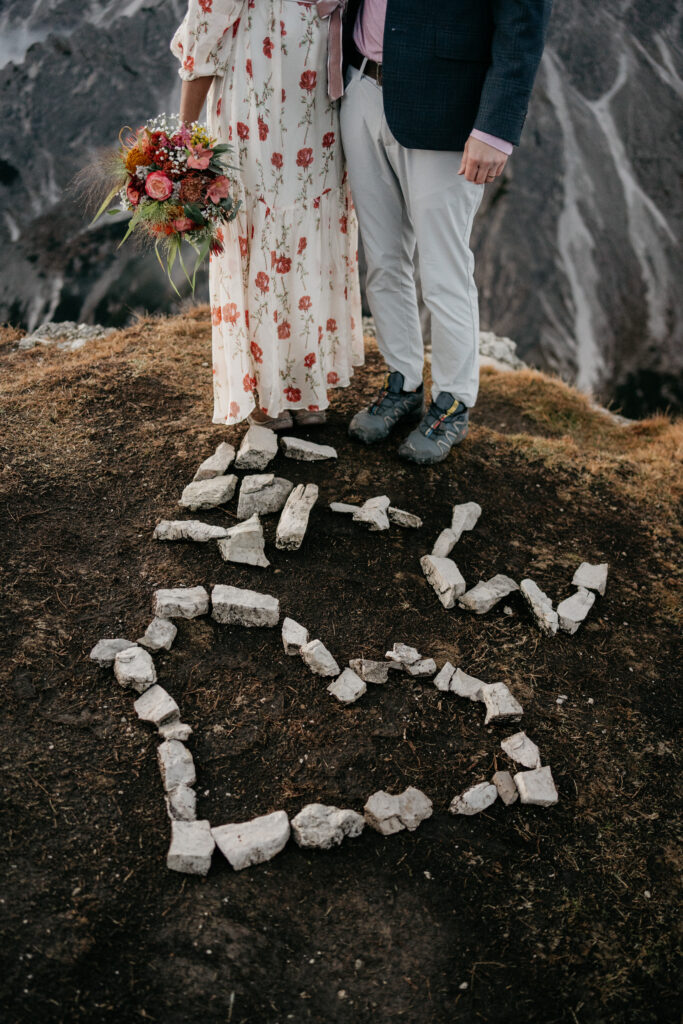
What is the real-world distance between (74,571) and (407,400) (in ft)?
5.77

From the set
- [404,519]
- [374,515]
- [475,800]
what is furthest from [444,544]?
[475,800]

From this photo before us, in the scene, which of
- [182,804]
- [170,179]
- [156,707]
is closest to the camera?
[182,804]

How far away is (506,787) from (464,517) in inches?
49.9

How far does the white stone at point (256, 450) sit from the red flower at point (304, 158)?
1150 millimetres

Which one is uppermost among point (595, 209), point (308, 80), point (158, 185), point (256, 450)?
point (308, 80)

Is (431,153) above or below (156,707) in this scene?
above

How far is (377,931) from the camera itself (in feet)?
5.44

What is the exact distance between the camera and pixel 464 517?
3.01 meters

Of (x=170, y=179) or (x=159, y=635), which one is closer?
(x=159, y=635)

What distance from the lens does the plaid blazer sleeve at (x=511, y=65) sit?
244cm

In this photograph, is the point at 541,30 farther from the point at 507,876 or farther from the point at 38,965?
the point at 38,965

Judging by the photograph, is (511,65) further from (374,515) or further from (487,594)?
(487,594)

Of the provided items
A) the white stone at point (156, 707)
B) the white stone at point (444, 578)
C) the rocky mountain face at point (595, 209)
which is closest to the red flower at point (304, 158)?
the white stone at point (444, 578)

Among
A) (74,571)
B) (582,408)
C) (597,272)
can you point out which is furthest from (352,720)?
(597,272)
